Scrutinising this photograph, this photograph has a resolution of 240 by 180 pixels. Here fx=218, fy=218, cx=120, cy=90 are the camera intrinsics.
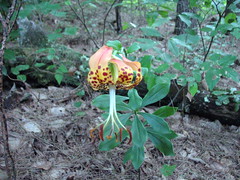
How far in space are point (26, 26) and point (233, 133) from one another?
2880mm

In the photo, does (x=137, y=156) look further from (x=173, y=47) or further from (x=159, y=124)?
(x=173, y=47)

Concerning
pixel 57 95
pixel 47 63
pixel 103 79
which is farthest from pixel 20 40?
pixel 103 79

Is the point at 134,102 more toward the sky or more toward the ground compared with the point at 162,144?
more toward the sky

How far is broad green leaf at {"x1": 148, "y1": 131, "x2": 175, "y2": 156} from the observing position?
3.81 feet

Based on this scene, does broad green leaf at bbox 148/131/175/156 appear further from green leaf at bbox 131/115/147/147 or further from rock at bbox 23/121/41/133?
rock at bbox 23/121/41/133

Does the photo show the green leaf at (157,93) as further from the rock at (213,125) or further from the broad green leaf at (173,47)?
the rock at (213,125)

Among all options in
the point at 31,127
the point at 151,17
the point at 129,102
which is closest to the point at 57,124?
the point at 31,127

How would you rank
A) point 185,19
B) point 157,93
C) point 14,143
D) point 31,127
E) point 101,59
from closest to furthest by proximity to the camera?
point 101,59
point 157,93
point 185,19
point 14,143
point 31,127

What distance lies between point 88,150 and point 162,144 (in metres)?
0.66

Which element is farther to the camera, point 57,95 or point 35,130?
point 57,95

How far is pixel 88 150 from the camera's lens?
1633 mm

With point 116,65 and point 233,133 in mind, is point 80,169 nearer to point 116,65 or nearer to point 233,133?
point 116,65

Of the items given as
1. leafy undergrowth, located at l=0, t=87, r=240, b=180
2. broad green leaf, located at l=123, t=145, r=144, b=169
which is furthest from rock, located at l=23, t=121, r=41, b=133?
broad green leaf, located at l=123, t=145, r=144, b=169

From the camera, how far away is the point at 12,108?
6.56ft
